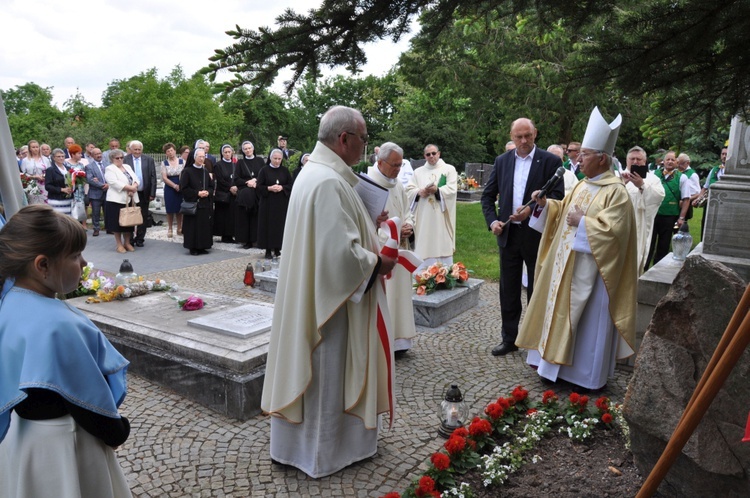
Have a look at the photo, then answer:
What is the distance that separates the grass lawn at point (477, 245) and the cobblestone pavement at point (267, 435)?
385 cm

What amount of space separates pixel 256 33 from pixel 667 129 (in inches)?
123

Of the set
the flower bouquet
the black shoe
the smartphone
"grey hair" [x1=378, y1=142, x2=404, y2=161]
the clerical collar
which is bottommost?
the black shoe

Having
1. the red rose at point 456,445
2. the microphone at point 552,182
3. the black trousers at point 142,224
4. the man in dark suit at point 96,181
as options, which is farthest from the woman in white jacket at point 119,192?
the red rose at point 456,445

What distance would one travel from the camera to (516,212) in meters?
5.52

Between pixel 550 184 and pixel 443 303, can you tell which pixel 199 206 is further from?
pixel 550 184

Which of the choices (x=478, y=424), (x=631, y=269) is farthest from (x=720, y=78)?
(x=478, y=424)

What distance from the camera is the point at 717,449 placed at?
275 cm

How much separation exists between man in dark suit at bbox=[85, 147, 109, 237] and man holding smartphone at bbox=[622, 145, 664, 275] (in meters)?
10.1

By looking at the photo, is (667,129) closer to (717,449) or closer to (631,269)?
(631,269)

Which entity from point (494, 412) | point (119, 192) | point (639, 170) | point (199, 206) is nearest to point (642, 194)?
point (639, 170)

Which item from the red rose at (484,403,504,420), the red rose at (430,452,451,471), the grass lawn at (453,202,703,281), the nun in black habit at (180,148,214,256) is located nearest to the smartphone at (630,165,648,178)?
the grass lawn at (453,202,703,281)

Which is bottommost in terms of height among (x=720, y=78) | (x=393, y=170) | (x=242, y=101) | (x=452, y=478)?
(x=452, y=478)

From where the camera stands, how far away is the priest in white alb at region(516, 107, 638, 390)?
15.1 feet

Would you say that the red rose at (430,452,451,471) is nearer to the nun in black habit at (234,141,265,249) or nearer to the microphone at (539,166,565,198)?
the microphone at (539,166,565,198)
